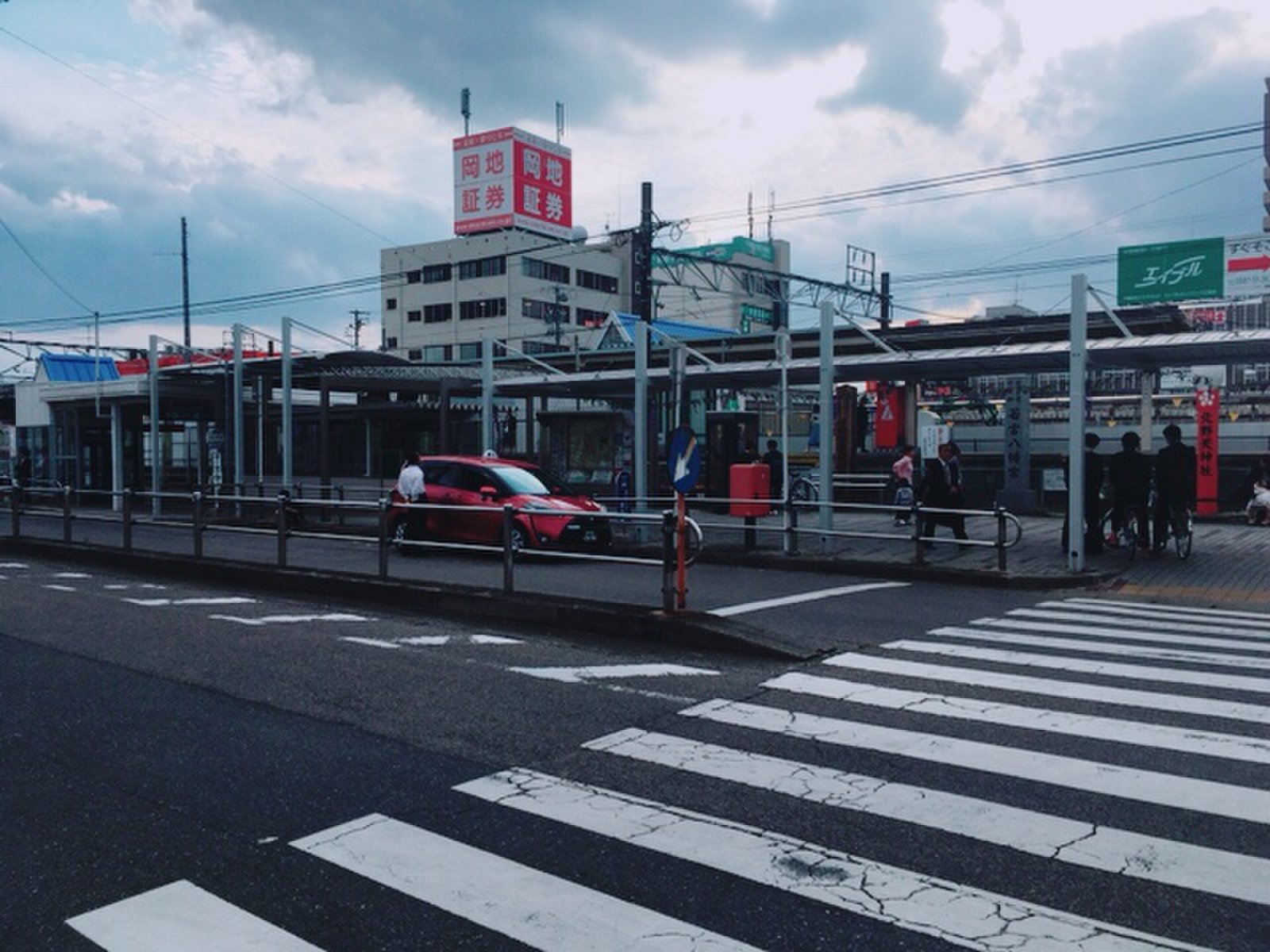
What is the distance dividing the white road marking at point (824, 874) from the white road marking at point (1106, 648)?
493cm

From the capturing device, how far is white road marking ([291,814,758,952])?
3756 mm

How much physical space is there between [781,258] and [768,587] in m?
85.0

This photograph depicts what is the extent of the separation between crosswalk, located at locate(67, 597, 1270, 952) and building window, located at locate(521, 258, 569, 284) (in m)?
69.4

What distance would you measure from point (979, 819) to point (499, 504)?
13.5 meters

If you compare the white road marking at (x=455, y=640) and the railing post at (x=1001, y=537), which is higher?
the railing post at (x=1001, y=537)

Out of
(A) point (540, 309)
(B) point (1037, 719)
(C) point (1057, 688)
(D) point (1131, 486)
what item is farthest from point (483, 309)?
(B) point (1037, 719)

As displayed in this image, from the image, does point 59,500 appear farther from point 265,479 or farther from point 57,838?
point 57,838

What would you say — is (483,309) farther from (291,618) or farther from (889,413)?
(291,618)

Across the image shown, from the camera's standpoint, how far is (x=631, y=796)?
5270 mm

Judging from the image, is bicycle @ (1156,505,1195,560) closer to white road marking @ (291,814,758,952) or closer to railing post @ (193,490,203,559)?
railing post @ (193,490,203,559)

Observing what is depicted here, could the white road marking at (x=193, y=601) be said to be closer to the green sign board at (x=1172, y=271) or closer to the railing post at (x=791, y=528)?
the railing post at (x=791, y=528)

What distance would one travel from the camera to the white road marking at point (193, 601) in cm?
1222

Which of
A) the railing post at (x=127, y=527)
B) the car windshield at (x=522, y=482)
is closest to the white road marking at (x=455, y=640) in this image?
the car windshield at (x=522, y=482)

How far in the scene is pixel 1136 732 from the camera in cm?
640
